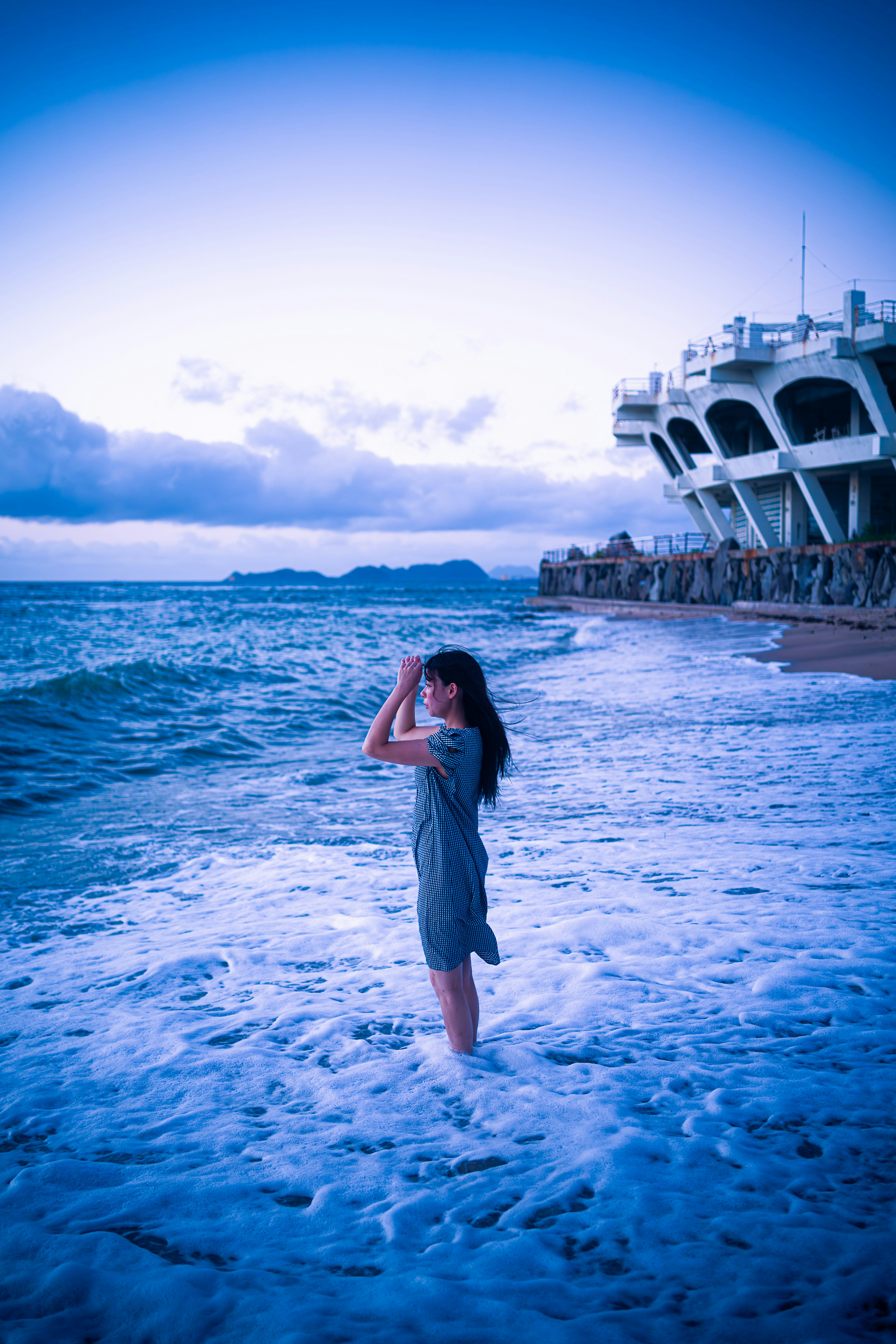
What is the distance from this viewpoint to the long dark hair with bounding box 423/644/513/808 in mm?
2852

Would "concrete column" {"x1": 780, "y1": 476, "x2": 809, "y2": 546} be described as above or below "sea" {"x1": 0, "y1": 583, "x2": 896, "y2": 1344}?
above

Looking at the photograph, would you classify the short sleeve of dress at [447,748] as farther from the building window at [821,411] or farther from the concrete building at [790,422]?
the building window at [821,411]

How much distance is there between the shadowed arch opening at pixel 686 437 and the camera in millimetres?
46125

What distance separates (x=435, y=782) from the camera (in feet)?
9.45

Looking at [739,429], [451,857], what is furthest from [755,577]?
[451,857]

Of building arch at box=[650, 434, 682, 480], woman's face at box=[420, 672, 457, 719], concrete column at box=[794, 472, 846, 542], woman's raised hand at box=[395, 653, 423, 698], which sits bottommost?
woman's face at box=[420, 672, 457, 719]

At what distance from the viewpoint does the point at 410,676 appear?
2822 millimetres

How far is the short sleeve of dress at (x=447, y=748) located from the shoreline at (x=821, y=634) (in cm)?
1036

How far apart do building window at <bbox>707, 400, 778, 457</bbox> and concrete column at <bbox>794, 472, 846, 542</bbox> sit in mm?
4024

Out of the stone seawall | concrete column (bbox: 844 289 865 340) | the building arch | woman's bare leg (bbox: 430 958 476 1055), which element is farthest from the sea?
the building arch

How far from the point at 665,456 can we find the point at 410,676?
167 ft

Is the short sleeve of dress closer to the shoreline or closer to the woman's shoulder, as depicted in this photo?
the woman's shoulder

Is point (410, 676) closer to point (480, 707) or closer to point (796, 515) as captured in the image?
point (480, 707)

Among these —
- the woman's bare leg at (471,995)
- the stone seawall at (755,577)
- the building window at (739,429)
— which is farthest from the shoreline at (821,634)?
the building window at (739,429)
